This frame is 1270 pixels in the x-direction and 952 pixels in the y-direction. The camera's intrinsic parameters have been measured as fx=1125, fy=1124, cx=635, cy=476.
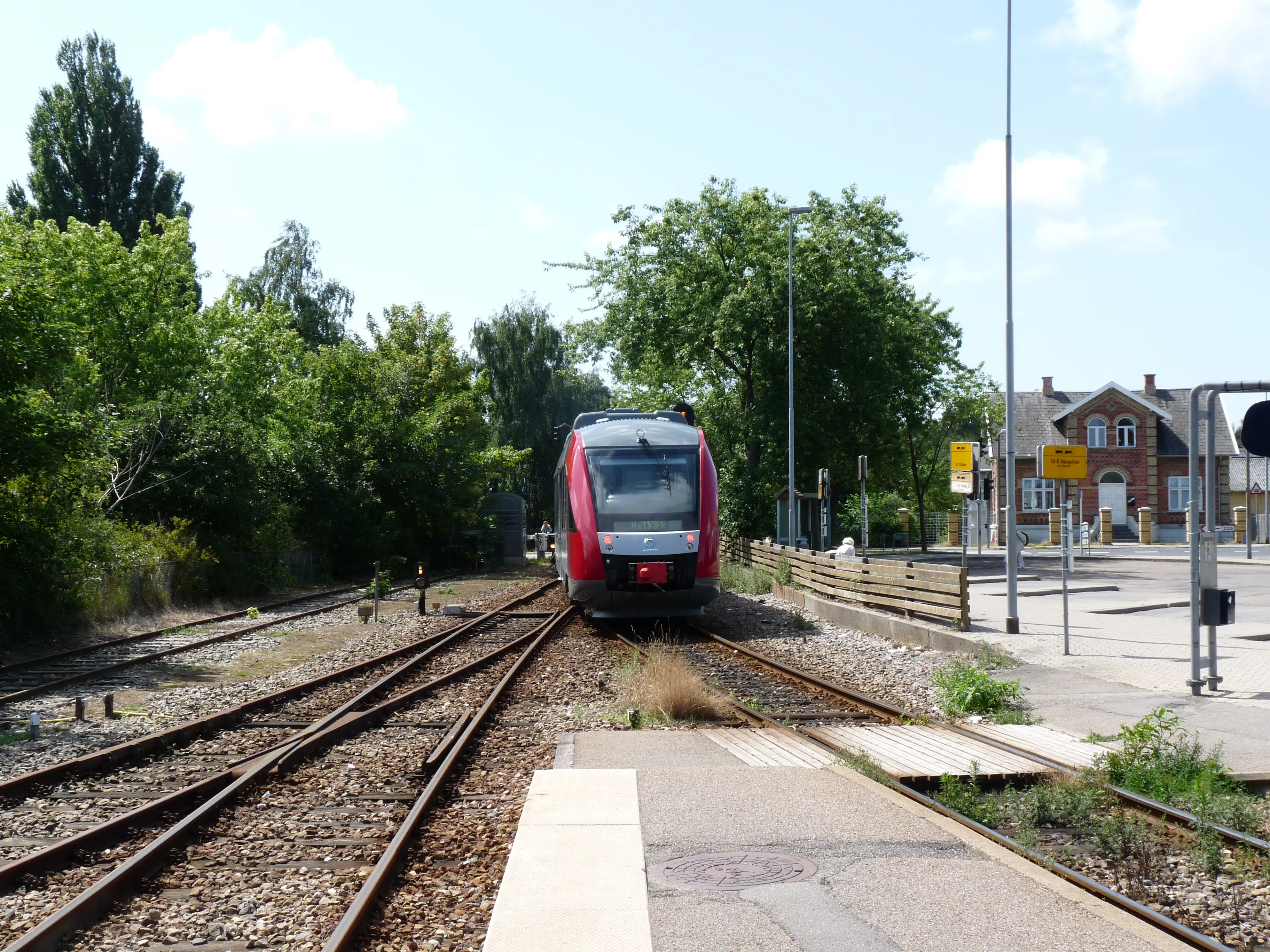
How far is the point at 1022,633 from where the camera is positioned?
1622 cm

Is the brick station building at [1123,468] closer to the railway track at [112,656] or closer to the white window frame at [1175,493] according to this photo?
the white window frame at [1175,493]

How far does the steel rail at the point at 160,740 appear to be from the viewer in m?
7.55

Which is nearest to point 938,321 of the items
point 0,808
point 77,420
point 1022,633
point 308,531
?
point 308,531

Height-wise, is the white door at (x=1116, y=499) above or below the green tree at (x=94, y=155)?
below

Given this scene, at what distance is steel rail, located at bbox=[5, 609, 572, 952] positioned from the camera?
4668 millimetres

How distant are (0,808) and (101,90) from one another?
48.2m

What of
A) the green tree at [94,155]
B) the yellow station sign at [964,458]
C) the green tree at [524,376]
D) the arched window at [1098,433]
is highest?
the green tree at [94,155]

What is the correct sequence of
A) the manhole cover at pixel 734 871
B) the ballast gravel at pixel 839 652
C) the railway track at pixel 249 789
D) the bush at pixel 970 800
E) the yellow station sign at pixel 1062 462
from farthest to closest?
the yellow station sign at pixel 1062 462 < the ballast gravel at pixel 839 652 < the bush at pixel 970 800 < the railway track at pixel 249 789 < the manhole cover at pixel 734 871

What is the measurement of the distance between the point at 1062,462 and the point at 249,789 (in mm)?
11476

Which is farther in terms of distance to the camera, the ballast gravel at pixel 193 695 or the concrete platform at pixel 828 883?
the ballast gravel at pixel 193 695

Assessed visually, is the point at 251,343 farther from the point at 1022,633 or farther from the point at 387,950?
the point at 387,950

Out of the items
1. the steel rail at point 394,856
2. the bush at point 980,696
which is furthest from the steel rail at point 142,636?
the bush at point 980,696

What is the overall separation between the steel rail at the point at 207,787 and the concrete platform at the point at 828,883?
217cm

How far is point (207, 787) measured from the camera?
736 cm
